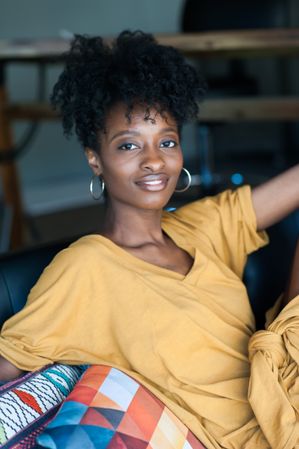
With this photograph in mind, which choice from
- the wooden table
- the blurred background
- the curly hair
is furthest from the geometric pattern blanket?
the blurred background

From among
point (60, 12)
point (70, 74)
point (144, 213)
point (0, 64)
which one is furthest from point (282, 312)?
point (60, 12)

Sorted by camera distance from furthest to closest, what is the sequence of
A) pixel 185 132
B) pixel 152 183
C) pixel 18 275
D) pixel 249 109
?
pixel 185 132, pixel 249 109, pixel 18 275, pixel 152 183

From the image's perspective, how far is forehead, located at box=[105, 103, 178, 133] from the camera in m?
1.46

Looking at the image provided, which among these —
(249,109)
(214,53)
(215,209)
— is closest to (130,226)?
(215,209)

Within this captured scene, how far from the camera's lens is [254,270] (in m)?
1.78

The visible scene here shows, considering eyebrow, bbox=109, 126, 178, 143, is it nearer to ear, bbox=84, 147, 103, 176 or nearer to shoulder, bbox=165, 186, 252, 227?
ear, bbox=84, 147, 103, 176

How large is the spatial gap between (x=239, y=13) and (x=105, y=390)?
4.00m

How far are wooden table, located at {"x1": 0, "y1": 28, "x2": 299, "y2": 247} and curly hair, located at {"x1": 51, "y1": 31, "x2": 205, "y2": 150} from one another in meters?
1.24

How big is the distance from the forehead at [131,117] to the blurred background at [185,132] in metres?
2.44

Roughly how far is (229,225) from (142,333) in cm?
38

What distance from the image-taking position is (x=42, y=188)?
5.80m

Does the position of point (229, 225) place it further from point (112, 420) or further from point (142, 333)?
point (112, 420)

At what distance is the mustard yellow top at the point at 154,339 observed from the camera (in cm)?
135

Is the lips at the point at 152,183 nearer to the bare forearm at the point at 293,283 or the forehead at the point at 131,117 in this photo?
the forehead at the point at 131,117
